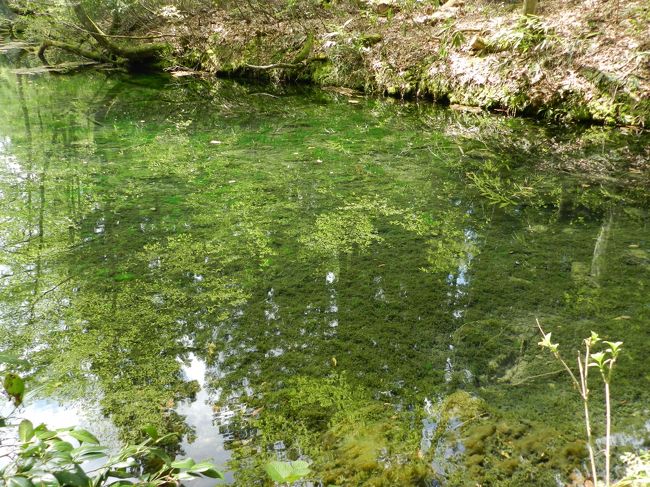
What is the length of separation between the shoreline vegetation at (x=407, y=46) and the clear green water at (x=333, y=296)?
1.42 meters

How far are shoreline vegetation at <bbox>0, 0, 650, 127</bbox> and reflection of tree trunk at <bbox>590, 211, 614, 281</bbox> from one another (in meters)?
2.96

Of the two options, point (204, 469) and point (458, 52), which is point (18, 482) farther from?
point (458, 52)

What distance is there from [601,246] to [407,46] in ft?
19.3

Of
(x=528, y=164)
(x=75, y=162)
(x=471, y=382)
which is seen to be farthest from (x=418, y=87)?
(x=471, y=382)

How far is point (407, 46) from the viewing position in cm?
804

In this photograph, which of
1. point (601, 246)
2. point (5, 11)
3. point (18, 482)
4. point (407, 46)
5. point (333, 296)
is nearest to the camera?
point (18, 482)

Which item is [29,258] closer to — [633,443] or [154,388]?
[154,388]

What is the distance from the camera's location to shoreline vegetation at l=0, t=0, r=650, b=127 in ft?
19.9

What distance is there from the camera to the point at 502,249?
3.09 m

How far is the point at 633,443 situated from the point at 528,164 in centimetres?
346

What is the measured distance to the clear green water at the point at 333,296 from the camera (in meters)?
1.73

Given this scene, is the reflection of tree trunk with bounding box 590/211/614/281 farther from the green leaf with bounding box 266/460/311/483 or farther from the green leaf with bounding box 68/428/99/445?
the green leaf with bounding box 68/428/99/445

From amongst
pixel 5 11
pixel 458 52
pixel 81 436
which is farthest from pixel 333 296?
pixel 5 11

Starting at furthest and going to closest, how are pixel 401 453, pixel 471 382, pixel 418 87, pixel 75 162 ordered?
pixel 418 87 < pixel 75 162 < pixel 471 382 < pixel 401 453
